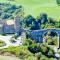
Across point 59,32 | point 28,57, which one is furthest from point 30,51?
point 59,32

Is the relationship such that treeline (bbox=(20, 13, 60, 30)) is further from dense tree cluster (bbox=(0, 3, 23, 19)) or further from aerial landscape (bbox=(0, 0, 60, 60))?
dense tree cluster (bbox=(0, 3, 23, 19))

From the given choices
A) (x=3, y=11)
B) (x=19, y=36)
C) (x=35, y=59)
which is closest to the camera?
(x=35, y=59)

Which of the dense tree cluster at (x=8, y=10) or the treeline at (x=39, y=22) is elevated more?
the dense tree cluster at (x=8, y=10)

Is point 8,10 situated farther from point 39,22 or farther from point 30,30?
point 30,30

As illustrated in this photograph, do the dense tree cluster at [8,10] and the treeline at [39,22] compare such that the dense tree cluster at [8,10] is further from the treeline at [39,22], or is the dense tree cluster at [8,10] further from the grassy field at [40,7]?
the treeline at [39,22]

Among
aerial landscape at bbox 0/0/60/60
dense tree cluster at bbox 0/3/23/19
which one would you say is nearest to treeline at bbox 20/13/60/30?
aerial landscape at bbox 0/0/60/60

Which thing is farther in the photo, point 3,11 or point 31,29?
point 3,11

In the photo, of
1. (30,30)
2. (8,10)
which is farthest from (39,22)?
(8,10)

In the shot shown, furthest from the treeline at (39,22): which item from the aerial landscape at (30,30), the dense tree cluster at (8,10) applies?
the dense tree cluster at (8,10)

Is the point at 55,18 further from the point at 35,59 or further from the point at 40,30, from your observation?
the point at 35,59
